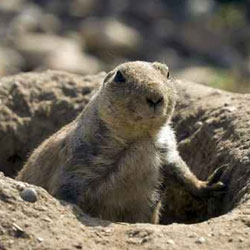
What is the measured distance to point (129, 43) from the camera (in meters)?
20.8

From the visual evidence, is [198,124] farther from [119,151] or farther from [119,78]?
[119,78]

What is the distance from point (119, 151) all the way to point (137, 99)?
0.70 metres

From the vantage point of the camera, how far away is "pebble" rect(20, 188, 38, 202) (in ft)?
21.4

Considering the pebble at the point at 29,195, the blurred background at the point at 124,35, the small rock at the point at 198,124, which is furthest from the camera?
the blurred background at the point at 124,35

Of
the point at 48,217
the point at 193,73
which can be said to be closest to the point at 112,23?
the point at 193,73

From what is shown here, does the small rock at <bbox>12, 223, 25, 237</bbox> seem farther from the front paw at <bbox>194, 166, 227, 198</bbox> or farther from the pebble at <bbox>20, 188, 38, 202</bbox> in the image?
the front paw at <bbox>194, 166, 227, 198</bbox>

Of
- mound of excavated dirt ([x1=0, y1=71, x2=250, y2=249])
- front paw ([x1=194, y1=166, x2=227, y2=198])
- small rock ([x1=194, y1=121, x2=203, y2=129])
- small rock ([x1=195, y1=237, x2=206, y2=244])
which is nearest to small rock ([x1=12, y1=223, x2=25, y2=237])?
mound of excavated dirt ([x1=0, y1=71, x2=250, y2=249])

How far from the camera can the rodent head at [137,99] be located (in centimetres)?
712

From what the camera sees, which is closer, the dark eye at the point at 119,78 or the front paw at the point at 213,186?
Answer: the dark eye at the point at 119,78

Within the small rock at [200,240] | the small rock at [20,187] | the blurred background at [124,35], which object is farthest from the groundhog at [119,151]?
the blurred background at [124,35]

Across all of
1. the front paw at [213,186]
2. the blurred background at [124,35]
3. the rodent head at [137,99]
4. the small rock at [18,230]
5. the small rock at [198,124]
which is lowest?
the blurred background at [124,35]

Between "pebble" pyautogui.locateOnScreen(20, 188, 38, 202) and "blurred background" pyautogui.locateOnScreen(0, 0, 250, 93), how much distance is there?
10391mm

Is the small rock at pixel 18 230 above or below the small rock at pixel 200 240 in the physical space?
below

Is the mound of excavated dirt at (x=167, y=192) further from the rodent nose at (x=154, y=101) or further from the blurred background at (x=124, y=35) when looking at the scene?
the blurred background at (x=124, y=35)
